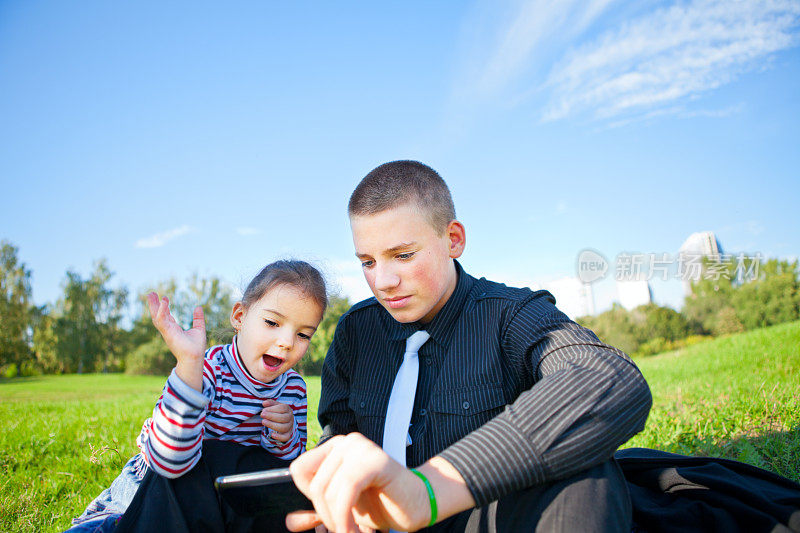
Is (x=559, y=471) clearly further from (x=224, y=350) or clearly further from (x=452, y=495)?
(x=224, y=350)

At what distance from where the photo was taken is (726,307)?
943 inches

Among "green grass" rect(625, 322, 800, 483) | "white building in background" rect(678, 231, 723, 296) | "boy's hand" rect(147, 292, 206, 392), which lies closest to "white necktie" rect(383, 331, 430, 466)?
"boy's hand" rect(147, 292, 206, 392)

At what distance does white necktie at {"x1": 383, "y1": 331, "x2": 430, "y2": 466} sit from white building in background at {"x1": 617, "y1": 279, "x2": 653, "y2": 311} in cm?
2567

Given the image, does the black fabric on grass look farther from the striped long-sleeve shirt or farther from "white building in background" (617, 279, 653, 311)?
"white building in background" (617, 279, 653, 311)

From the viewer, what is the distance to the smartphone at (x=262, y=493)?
4.77ft

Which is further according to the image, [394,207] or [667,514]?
[394,207]

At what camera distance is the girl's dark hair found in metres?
2.66

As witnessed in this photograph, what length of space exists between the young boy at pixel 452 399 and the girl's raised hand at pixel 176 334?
739 mm

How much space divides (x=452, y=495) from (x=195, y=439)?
108cm

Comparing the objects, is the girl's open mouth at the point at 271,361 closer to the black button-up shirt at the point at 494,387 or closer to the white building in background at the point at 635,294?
the black button-up shirt at the point at 494,387

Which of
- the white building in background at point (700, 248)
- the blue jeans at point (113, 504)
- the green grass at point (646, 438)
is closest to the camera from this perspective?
the blue jeans at point (113, 504)

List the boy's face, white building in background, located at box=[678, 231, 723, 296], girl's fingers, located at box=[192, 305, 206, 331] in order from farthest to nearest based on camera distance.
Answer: white building in background, located at box=[678, 231, 723, 296], the boy's face, girl's fingers, located at box=[192, 305, 206, 331]

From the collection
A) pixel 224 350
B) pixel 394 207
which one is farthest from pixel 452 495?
pixel 224 350

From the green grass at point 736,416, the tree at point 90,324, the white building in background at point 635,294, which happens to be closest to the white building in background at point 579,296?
the white building in background at point 635,294
